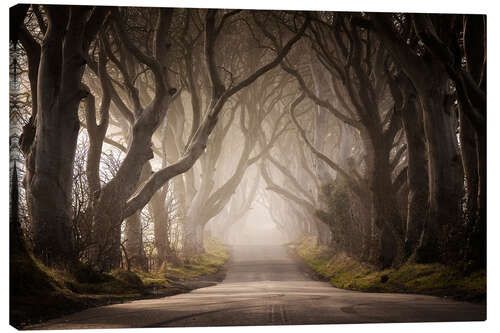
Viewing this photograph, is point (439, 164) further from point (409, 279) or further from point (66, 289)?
point (66, 289)

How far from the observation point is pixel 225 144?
26.2 meters

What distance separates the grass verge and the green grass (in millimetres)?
3085

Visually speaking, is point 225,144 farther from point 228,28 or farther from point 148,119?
point 148,119

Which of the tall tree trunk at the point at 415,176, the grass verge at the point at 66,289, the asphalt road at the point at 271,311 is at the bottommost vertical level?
the asphalt road at the point at 271,311

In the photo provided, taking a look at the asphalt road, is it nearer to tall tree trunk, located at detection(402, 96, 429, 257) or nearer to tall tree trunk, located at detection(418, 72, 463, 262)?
tall tree trunk, located at detection(418, 72, 463, 262)

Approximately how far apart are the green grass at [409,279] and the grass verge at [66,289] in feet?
10.1

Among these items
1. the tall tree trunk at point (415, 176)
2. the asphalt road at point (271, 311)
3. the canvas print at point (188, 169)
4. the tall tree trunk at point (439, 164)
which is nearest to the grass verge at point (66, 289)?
the canvas print at point (188, 169)

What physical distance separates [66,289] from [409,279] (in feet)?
17.3

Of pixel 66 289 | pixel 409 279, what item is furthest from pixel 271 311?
pixel 409 279

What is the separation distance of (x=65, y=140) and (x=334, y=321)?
4.68 metres

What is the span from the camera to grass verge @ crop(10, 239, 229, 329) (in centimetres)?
665

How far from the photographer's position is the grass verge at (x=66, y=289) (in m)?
6.65

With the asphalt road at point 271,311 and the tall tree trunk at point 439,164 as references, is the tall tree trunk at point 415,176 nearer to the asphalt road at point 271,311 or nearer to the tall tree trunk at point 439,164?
the tall tree trunk at point 439,164

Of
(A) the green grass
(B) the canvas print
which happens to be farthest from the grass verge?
(A) the green grass
